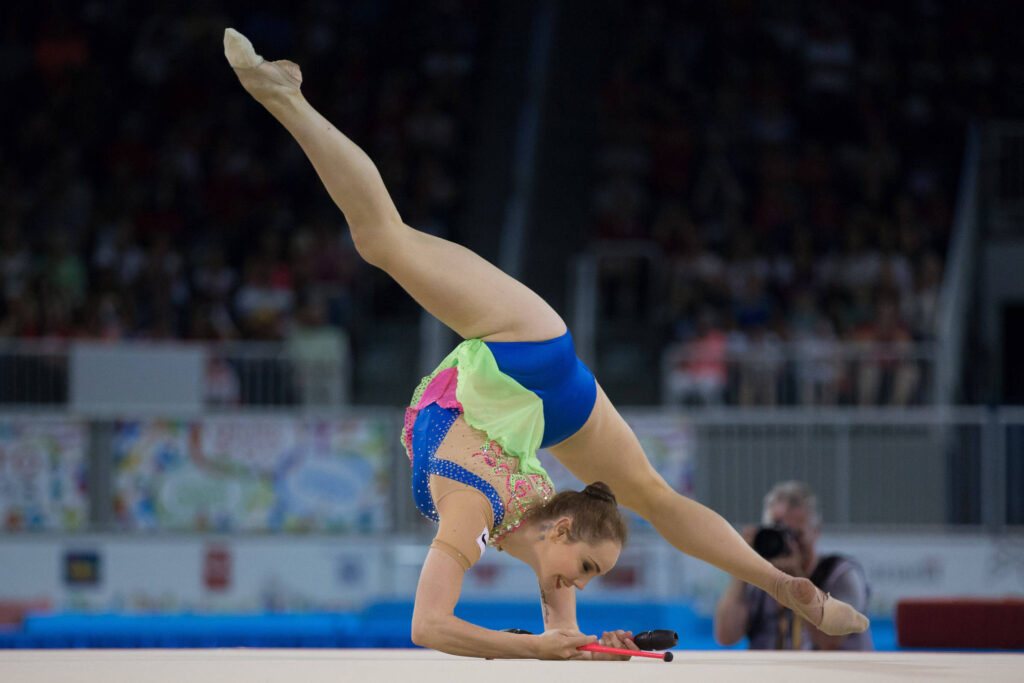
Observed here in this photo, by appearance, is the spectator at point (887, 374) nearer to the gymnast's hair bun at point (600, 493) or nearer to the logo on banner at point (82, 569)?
the logo on banner at point (82, 569)

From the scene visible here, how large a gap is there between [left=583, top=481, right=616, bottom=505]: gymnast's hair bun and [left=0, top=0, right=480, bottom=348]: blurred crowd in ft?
21.6

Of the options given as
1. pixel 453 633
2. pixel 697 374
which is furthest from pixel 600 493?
pixel 697 374

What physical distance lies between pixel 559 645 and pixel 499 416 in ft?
2.13

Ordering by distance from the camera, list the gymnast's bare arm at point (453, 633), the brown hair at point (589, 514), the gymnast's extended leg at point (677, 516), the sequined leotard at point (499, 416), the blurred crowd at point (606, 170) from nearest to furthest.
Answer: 1. the gymnast's bare arm at point (453, 633)
2. the brown hair at point (589, 514)
3. the sequined leotard at point (499, 416)
4. the gymnast's extended leg at point (677, 516)
5. the blurred crowd at point (606, 170)

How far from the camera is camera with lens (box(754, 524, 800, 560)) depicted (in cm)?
425

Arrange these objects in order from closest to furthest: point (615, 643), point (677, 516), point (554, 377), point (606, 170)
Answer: point (615, 643) → point (554, 377) → point (677, 516) → point (606, 170)

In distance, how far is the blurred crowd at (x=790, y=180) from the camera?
9.26 m

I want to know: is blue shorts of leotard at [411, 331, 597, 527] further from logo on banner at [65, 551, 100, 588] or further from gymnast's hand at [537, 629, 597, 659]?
logo on banner at [65, 551, 100, 588]

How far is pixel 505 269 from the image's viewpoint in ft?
34.1

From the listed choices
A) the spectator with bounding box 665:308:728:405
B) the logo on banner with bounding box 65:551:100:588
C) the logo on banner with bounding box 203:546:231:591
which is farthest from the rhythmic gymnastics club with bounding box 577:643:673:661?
the logo on banner with bounding box 65:551:100:588

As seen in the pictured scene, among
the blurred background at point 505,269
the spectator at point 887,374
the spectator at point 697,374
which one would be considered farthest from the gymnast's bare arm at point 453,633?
the spectator at point 887,374

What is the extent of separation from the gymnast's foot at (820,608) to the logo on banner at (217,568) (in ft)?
19.1

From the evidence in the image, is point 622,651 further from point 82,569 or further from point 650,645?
point 82,569

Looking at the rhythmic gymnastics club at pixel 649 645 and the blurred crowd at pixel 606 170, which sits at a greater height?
the blurred crowd at pixel 606 170
